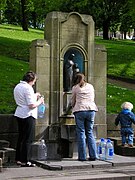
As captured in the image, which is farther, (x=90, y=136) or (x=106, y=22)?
(x=106, y=22)

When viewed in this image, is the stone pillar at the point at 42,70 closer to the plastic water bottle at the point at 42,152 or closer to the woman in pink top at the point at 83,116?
the plastic water bottle at the point at 42,152

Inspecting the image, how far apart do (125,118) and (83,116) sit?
191 centimetres

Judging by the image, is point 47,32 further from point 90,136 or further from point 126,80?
point 126,80

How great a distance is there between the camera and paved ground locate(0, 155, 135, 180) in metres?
9.22

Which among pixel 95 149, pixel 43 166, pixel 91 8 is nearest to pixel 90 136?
pixel 95 149

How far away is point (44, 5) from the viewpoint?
5959 cm

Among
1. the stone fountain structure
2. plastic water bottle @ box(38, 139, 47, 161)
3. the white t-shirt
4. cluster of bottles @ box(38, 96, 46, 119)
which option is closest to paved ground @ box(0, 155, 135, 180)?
Result: plastic water bottle @ box(38, 139, 47, 161)

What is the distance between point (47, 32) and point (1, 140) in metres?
2.97

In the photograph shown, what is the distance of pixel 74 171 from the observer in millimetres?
9969

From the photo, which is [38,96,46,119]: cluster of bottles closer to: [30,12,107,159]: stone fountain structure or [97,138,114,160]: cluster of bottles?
[30,12,107,159]: stone fountain structure

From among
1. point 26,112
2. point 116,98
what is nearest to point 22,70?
point 116,98

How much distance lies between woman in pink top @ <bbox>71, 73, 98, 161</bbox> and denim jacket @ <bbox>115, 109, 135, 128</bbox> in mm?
1658

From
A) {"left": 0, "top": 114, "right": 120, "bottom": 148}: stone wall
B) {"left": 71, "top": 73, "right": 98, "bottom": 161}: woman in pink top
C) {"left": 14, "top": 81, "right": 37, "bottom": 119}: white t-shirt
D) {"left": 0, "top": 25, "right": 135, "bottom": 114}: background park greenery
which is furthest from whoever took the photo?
{"left": 0, "top": 25, "right": 135, "bottom": 114}: background park greenery

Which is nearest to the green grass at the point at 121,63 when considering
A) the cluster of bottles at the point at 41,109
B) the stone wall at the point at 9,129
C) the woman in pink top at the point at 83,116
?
the stone wall at the point at 9,129
